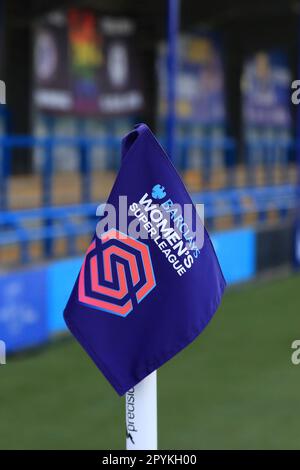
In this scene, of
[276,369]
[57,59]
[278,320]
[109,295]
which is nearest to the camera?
[109,295]

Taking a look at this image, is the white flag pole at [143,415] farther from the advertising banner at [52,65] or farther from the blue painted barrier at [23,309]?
the advertising banner at [52,65]

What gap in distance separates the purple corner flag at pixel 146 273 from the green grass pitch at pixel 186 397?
9.39 feet

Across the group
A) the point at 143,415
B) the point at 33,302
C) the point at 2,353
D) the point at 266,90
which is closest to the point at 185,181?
the point at 33,302

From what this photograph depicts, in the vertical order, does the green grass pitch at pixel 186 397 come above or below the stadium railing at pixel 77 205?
below

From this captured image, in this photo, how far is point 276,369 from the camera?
23.6 ft

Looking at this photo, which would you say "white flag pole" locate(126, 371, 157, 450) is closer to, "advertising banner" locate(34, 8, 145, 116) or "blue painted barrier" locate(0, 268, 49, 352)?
"blue painted barrier" locate(0, 268, 49, 352)

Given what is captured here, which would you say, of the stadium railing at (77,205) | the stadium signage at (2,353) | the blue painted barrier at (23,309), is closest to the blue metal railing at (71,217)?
the stadium railing at (77,205)

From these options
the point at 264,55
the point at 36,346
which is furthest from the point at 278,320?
the point at 264,55

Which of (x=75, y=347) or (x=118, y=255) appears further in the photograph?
(x=75, y=347)

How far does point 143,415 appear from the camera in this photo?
2.53m

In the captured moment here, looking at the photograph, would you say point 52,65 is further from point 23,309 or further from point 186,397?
point 186,397

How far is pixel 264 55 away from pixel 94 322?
2442 cm

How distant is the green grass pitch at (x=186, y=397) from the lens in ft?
17.7
